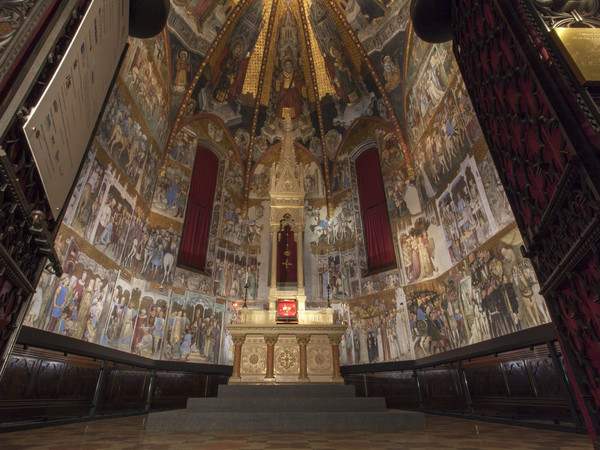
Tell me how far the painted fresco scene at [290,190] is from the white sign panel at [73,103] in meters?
5.09

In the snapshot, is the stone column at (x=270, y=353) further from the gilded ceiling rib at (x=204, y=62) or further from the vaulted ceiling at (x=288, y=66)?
the vaulted ceiling at (x=288, y=66)

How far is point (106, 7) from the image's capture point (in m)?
3.49

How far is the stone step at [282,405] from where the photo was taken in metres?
6.70

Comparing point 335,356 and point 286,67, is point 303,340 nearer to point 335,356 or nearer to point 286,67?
point 335,356

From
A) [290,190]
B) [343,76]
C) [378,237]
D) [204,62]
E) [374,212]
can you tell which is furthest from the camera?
[343,76]

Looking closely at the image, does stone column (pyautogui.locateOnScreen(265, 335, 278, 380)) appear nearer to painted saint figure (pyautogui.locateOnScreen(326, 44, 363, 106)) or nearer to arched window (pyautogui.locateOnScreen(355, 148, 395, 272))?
arched window (pyautogui.locateOnScreen(355, 148, 395, 272))

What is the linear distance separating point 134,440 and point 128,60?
10.2 meters

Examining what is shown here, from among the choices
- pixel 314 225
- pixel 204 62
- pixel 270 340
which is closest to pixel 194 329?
pixel 270 340

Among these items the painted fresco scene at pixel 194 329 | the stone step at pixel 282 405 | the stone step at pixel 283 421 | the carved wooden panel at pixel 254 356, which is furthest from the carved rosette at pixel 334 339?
the painted fresco scene at pixel 194 329

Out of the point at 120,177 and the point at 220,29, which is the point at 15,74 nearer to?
the point at 120,177

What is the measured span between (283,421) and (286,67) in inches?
666

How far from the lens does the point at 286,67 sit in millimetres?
17859

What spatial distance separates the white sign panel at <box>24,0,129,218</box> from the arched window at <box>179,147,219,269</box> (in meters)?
9.93

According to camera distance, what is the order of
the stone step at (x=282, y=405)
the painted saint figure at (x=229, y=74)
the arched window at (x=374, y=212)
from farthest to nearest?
the painted saint figure at (x=229, y=74), the arched window at (x=374, y=212), the stone step at (x=282, y=405)
